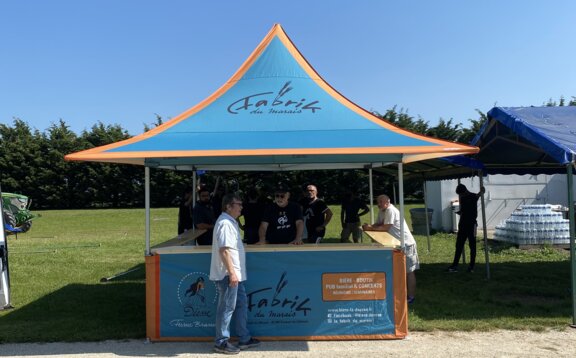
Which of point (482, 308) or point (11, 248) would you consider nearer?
point (482, 308)

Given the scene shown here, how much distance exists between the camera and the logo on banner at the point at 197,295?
5.41 metres

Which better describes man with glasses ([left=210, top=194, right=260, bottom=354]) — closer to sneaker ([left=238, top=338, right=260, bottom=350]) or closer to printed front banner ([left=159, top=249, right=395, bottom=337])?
sneaker ([left=238, top=338, right=260, bottom=350])

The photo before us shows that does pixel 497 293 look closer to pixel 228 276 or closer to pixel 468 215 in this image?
pixel 468 215

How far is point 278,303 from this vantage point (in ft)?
17.8

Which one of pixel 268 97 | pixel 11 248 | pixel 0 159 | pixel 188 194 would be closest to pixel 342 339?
pixel 268 97

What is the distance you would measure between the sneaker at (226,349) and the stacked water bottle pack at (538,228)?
9675 mm

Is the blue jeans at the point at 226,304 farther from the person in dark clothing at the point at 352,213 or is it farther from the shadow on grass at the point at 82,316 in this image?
the person in dark clothing at the point at 352,213

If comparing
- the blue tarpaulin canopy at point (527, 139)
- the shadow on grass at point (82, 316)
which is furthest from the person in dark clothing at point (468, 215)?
the shadow on grass at point (82, 316)

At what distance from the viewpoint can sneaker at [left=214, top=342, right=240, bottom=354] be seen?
4.90 meters

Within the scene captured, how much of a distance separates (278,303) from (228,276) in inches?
33.1

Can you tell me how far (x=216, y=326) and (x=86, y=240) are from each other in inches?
486

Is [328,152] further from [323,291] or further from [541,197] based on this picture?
[541,197]

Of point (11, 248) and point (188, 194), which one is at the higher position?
point (188, 194)

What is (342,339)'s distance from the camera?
5.39 metres
